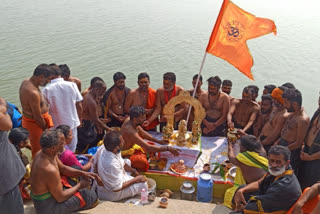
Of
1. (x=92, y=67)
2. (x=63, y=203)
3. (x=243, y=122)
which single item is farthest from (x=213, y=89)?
(x=92, y=67)

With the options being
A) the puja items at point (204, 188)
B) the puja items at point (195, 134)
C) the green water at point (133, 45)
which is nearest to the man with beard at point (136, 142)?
the puja items at point (195, 134)

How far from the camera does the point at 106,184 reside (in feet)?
14.9

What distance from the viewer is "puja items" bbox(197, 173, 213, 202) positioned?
498cm

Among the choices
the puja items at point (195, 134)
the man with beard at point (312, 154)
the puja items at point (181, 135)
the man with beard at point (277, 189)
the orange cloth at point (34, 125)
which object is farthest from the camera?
the puja items at point (195, 134)

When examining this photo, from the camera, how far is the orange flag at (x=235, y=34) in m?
5.82

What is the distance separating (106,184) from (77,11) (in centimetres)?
2290

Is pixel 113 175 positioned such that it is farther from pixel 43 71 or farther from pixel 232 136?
pixel 232 136

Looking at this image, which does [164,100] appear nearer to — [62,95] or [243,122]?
[243,122]

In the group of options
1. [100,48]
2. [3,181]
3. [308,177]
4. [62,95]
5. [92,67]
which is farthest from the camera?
[100,48]

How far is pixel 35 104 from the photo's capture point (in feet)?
16.6

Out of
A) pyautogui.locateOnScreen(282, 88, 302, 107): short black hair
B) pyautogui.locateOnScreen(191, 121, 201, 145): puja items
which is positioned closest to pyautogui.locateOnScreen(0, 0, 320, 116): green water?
pyautogui.locateOnScreen(191, 121, 201, 145): puja items

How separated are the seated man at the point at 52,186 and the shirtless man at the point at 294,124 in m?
3.47

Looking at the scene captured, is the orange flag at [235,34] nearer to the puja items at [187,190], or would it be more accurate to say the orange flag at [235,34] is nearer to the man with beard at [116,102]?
the man with beard at [116,102]

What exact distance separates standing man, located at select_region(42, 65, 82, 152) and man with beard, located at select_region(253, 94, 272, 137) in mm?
3715
